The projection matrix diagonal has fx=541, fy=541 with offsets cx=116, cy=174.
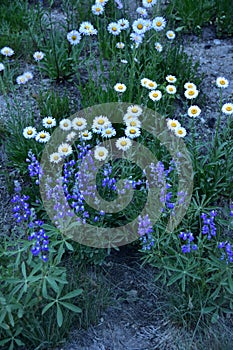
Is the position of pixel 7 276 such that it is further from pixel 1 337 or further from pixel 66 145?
pixel 66 145

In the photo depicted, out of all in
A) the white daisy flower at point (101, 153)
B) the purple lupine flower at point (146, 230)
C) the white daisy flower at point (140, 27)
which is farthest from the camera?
the white daisy flower at point (140, 27)

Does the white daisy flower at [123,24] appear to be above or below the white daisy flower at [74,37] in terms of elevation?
above

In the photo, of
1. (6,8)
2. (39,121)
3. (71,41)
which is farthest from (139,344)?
(6,8)

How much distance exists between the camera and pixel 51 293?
2928mm

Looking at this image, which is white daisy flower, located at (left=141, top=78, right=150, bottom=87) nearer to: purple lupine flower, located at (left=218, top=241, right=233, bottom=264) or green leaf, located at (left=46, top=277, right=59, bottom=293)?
purple lupine flower, located at (left=218, top=241, right=233, bottom=264)

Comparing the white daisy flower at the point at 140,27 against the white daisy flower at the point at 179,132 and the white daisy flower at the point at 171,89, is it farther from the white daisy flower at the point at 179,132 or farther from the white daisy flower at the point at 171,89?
the white daisy flower at the point at 179,132

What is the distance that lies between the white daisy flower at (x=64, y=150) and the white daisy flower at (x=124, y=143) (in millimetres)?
317

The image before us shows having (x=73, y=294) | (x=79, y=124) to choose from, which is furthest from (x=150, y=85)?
(x=73, y=294)

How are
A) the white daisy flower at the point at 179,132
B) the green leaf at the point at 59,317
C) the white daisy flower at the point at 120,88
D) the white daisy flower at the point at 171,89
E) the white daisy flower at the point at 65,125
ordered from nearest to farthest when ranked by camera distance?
1. the green leaf at the point at 59,317
2. the white daisy flower at the point at 179,132
3. the white daisy flower at the point at 65,125
4. the white daisy flower at the point at 120,88
5. the white daisy flower at the point at 171,89

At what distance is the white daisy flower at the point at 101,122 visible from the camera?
3.58 metres

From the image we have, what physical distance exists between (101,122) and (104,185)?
0.55 meters

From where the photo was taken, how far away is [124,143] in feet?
11.6

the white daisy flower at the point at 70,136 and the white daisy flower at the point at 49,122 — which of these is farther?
the white daisy flower at the point at 49,122

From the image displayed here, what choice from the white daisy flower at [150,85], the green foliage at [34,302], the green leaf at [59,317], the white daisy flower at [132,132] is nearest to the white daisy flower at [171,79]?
the white daisy flower at [150,85]
